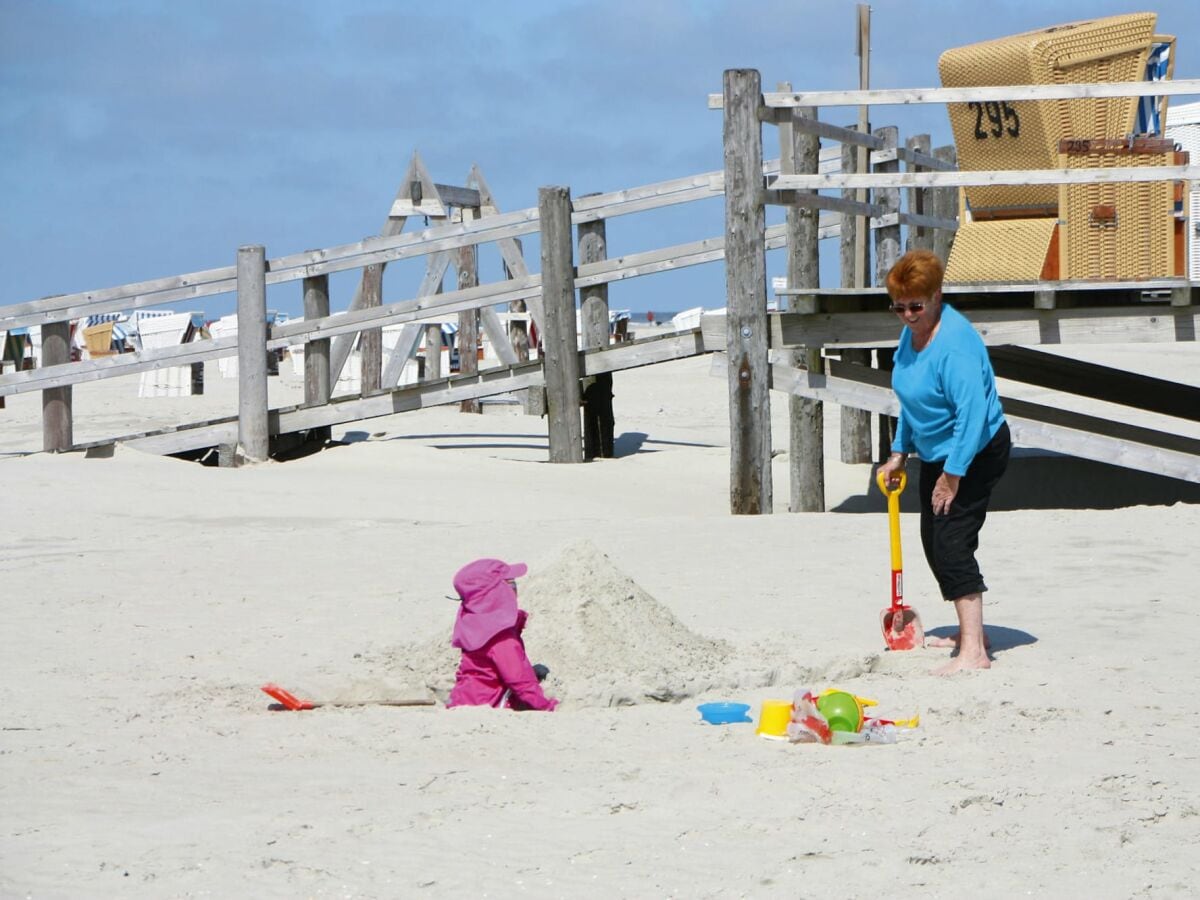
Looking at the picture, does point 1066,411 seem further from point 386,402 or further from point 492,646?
point 492,646

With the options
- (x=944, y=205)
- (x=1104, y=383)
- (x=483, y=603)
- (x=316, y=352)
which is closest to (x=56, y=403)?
(x=316, y=352)

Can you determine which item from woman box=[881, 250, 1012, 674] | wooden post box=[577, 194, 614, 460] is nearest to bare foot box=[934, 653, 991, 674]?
woman box=[881, 250, 1012, 674]

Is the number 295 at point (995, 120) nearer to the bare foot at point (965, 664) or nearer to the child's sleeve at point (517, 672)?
the bare foot at point (965, 664)

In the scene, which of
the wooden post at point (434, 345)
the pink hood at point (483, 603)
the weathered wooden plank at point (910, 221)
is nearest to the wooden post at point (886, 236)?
the weathered wooden plank at point (910, 221)

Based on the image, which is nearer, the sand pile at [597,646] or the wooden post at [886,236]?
the sand pile at [597,646]

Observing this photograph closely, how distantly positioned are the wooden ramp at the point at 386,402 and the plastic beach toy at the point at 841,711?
8025 mm

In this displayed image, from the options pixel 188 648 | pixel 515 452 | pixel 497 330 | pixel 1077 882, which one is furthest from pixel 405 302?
pixel 1077 882

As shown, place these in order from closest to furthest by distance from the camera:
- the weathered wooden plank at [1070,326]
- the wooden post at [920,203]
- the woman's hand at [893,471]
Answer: the woman's hand at [893,471], the weathered wooden plank at [1070,326], the wooden post at [920,203]

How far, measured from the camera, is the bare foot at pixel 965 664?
519 cm

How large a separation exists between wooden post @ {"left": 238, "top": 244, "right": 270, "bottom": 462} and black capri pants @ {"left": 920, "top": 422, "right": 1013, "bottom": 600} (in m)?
8.01

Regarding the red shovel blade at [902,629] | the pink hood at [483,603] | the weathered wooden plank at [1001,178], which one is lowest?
the red shovel blade at [902,629]

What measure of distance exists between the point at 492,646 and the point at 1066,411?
21.6 feet

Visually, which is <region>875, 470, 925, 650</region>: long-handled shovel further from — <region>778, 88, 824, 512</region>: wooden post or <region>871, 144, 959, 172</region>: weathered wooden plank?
<region>871, 144, 959, 172</region>: weathered wooden plank

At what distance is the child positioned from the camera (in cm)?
487
